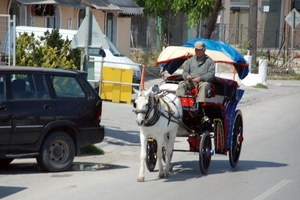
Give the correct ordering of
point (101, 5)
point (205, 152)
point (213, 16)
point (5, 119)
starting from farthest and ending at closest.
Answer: point (213, 16) < point (101, 5) < point (205, 152) < point (5, 119)

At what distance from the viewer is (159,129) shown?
1045 cm

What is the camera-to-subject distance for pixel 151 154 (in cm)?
1135

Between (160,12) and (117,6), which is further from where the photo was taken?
(160,12)

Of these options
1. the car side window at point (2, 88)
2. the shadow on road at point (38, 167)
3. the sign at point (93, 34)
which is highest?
the sign at point (93, 34)

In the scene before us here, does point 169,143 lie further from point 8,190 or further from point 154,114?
point 8,190

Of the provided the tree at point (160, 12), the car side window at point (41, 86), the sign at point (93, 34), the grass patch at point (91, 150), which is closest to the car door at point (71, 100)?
the car side window at point (41, 86)

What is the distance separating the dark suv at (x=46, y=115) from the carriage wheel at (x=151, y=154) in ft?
3.72

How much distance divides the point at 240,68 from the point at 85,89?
3.13 metres

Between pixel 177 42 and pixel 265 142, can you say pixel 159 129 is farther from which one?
pixel 177 42

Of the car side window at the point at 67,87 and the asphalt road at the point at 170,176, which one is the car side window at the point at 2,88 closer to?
the car side window at the point at 67,87

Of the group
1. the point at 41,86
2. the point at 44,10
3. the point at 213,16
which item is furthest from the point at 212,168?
the point at 213,16

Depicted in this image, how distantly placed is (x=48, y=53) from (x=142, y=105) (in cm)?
632

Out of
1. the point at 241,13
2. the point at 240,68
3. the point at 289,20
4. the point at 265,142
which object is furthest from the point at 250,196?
the point at 241,13

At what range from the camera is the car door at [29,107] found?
10773mm
